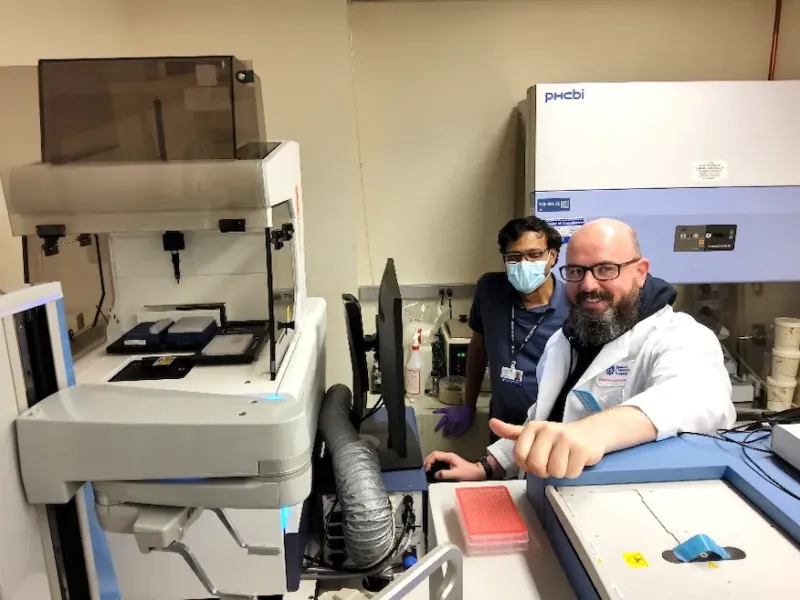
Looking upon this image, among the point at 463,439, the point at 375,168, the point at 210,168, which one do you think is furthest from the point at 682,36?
the point at 210,168

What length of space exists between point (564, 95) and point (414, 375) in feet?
4.30

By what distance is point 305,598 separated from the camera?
1161 millimetres

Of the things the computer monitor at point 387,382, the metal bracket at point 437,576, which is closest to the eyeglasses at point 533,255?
the computer monitor at point 387,382

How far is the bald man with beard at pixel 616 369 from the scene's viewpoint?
1028 millimetres

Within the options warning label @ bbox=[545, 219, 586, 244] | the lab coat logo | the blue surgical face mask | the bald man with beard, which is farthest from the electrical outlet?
the lab coat logo

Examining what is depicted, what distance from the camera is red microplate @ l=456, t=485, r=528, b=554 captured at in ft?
3.07

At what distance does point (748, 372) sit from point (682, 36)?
62.0 inches

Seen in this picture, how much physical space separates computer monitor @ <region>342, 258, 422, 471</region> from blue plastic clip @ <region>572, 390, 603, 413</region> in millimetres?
436

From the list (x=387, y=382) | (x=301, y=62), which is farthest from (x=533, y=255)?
(x=301, y=62)

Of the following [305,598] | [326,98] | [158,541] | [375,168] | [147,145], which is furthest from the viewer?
[375,168]

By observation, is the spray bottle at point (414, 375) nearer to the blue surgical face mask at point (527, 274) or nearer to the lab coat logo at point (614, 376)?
the blue surgical face mask at point (527, 274)

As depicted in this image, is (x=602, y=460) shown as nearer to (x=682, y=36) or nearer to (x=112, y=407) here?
(x=112, y=407)

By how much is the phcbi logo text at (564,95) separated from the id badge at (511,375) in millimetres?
1018

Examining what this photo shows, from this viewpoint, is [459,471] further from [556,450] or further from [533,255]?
[533,255]
